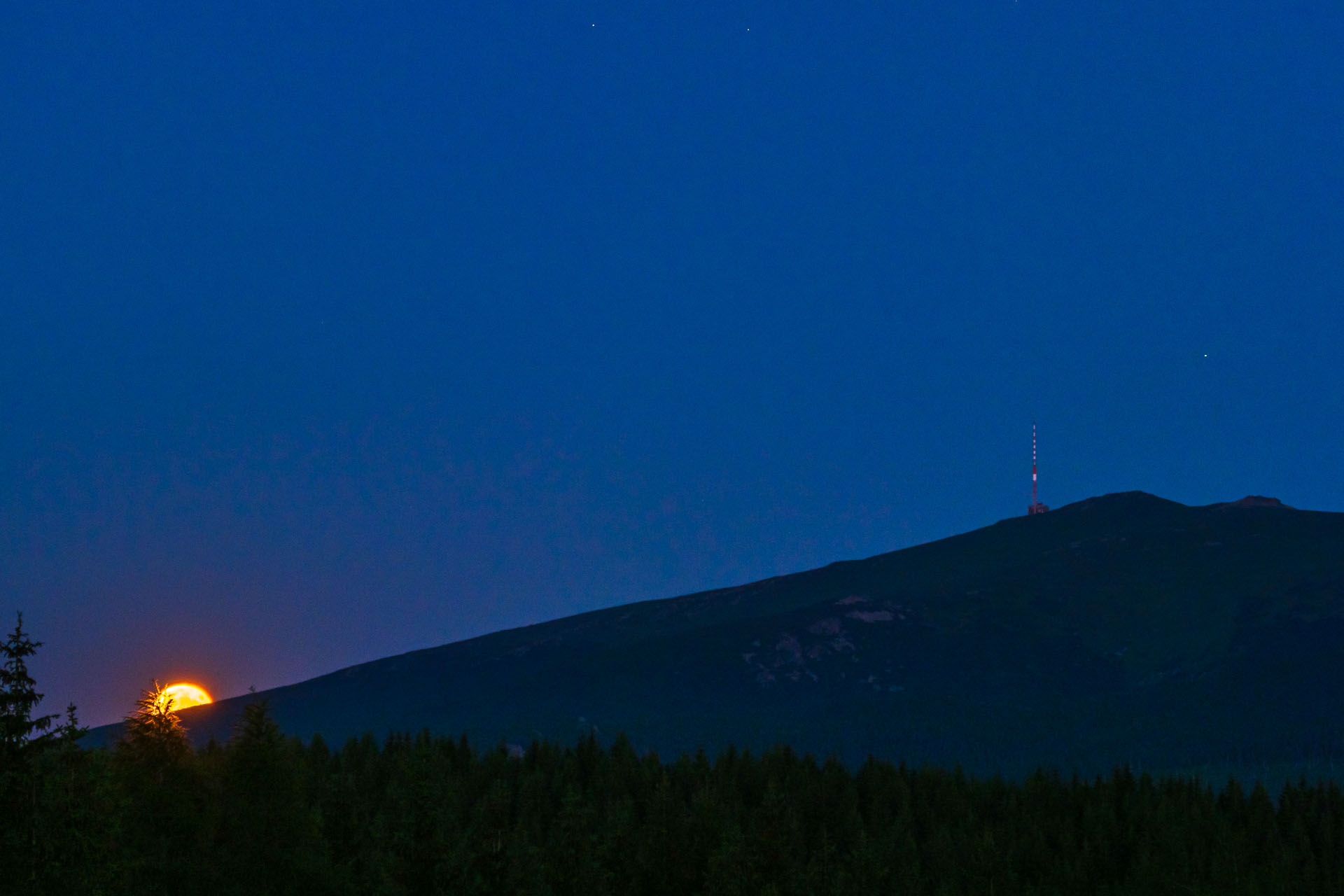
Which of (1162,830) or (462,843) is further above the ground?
(462,843)

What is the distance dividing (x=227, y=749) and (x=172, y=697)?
3.53 meters

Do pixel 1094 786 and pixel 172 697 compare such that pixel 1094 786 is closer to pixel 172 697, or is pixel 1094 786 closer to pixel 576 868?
pixel 576 868

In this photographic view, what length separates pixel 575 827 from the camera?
81.3m

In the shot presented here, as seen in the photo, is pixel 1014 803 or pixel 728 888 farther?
pixel 1014 803

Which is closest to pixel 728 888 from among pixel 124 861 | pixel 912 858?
pixel 124 861

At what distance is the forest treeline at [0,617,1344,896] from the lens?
46.7m

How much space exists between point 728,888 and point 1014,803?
10895 centimetres

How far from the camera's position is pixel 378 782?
552 feet

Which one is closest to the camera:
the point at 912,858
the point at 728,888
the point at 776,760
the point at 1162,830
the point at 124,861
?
the point at 124,861

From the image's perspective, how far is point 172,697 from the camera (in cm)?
6353

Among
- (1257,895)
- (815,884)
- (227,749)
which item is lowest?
(1257,895)

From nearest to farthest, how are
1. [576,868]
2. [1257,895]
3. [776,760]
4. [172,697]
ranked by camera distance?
[172,697], [576,868], [1257,895], [776,760]

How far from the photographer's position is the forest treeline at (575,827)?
4666 centimetres

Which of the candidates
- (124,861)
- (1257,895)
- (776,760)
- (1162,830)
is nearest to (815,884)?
(1257,895)
